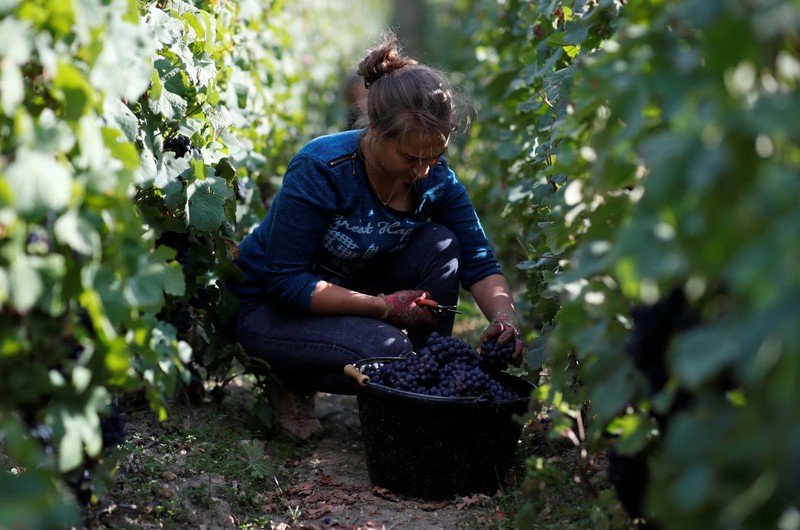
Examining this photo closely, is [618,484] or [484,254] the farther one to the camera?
[484,254]

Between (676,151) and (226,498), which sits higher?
(676,151)

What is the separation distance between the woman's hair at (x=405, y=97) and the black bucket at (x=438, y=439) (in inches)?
34.4

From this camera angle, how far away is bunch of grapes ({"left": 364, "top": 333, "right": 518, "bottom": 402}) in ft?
8.60

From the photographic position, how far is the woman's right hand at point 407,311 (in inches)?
124

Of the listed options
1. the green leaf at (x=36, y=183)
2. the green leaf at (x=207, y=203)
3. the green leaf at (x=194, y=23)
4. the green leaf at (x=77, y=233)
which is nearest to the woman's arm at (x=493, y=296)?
the green leaf at (x=207, y=203)

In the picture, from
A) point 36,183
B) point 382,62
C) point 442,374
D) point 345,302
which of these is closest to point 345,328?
point 345,302

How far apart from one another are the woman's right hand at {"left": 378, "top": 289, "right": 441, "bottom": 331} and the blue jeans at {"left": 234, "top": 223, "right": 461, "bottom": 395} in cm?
6

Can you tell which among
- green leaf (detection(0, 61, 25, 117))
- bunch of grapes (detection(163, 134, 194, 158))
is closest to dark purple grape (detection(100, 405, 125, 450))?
green leaf (detection(0, 61, 25, 117))

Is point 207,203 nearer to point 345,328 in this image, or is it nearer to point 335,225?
point 335,225

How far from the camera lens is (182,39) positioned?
2.79 m

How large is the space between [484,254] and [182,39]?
1351 millimetres

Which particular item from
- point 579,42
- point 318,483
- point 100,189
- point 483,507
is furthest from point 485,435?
point 100,189

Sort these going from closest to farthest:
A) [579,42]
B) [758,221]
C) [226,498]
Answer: [758,221] → [226,498] → [579,42]

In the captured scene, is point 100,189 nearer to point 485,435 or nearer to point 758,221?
point 758,221
